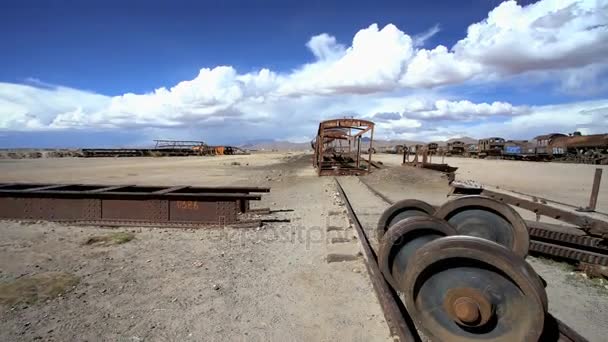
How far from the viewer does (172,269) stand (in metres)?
5.13

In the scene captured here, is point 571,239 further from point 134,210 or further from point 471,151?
point 471,151

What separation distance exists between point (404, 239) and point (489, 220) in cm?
132

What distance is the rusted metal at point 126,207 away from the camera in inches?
289

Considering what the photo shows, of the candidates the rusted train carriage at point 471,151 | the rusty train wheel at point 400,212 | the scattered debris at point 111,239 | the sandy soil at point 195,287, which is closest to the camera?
the sandy soil at point 195,287

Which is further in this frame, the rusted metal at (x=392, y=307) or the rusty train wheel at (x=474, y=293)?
the rusted metal at (x=392, y=307)

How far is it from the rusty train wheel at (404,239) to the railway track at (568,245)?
214cm

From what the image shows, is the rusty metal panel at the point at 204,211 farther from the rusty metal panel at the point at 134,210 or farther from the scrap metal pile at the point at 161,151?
the scrap metal pile at the point at 161,151

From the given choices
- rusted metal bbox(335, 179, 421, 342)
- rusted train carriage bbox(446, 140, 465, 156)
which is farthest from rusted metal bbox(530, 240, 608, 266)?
rusted train carriage bbox(446, 140, 465, 156)

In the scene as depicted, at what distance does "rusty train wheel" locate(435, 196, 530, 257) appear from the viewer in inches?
176

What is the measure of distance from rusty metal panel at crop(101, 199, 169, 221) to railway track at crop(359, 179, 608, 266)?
6.34m

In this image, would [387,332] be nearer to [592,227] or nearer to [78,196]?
[592,227]

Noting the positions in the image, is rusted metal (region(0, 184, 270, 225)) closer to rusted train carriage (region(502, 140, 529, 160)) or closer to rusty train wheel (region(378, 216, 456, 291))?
rusty train wheel (region(378, 216, 456, 291))

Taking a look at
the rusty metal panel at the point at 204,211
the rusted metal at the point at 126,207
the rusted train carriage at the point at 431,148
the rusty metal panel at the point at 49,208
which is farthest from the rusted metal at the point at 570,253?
the rusted train carriage at the point at 431,148

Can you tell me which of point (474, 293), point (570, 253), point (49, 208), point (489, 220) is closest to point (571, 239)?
point (570, 253)
